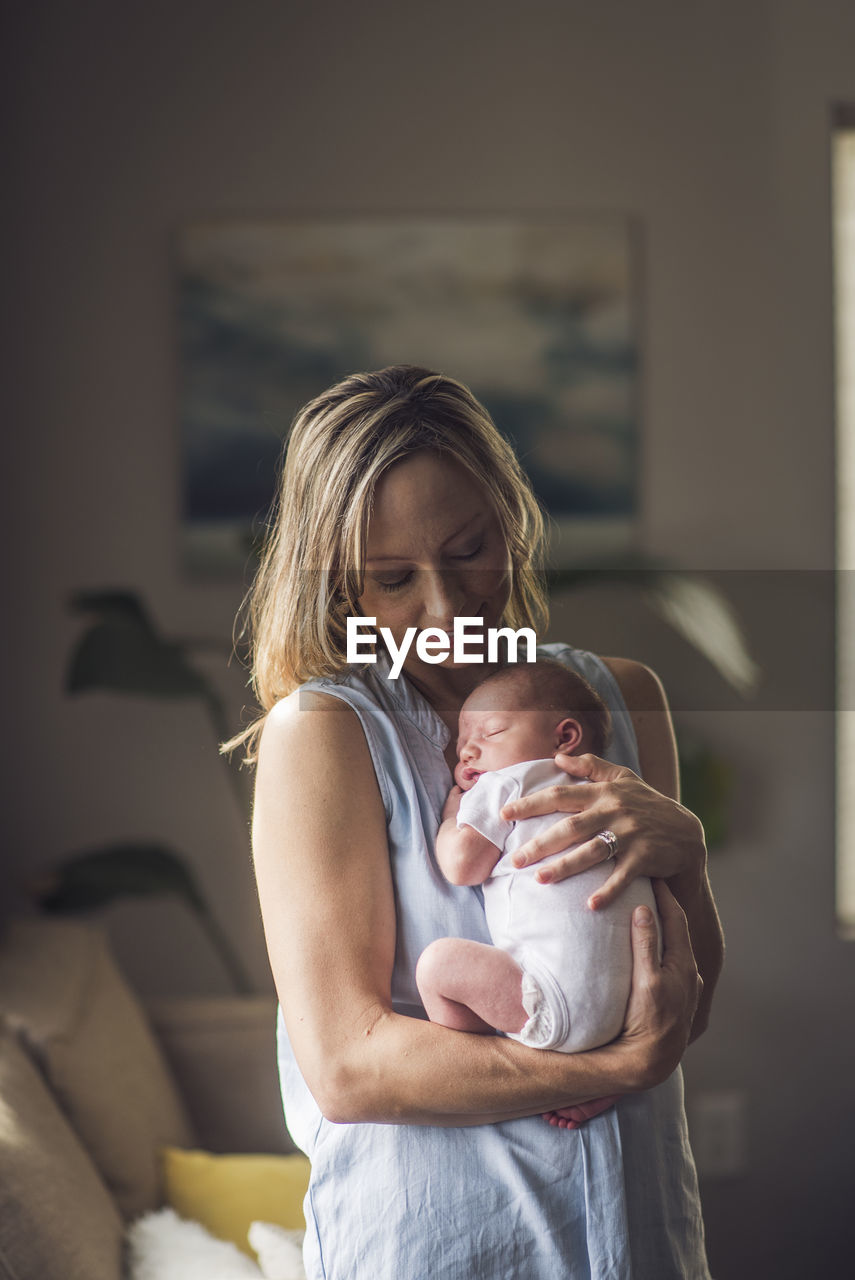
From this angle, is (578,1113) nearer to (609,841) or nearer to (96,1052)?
(609,841)

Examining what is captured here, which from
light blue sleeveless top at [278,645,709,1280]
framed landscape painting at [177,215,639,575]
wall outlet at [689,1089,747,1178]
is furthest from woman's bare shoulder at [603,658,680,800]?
framed landscape painting at [177,215,639,575]

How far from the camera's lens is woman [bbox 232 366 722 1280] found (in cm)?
49

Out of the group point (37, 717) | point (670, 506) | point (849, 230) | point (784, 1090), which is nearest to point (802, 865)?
point (784, 1090)

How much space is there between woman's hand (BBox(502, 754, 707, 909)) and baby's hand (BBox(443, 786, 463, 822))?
0.03 metres

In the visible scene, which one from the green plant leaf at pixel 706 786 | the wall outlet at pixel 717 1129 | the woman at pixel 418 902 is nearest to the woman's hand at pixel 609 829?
the woman at pixel 418 902

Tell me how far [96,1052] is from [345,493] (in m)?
0.89

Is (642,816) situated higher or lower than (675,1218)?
higher

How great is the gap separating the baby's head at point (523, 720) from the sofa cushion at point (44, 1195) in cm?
→ 58

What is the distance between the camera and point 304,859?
1.64ft

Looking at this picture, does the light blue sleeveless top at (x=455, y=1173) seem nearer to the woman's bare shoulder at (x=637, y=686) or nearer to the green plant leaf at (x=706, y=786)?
the woman's bare shoulder at (x=637, y=686)

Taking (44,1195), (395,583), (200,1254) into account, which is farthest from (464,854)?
(200,1254)

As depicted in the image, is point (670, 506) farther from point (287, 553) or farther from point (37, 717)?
point (287, 553)

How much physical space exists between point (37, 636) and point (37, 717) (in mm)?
117

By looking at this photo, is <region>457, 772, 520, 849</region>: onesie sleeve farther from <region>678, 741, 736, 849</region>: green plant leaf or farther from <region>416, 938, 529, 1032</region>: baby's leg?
<region>678, 741, 736, 849</region>: green plant leaf
